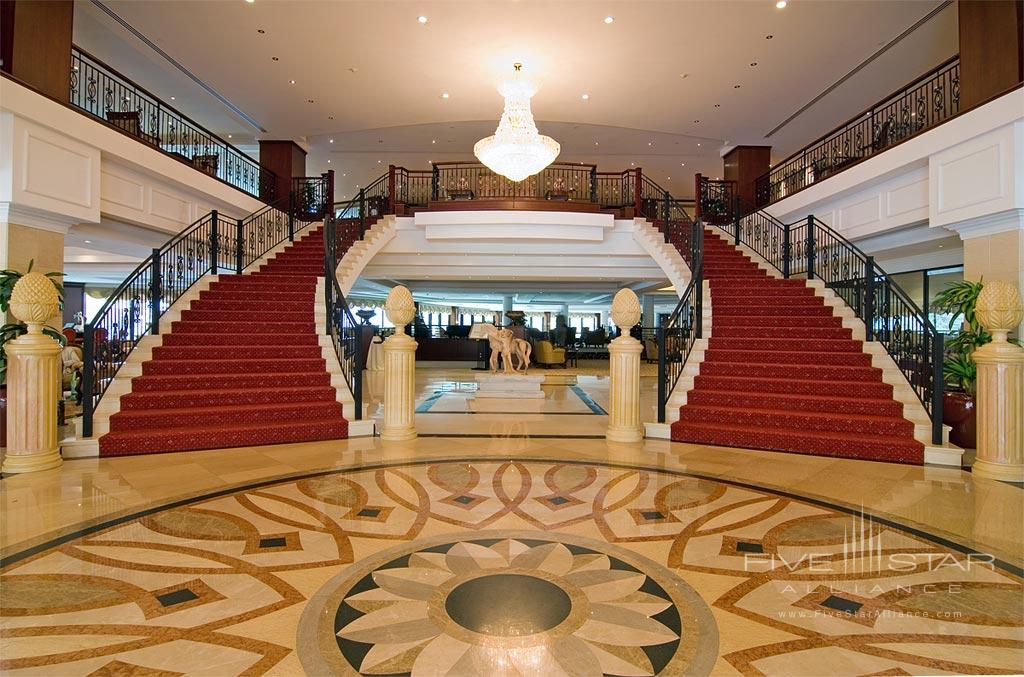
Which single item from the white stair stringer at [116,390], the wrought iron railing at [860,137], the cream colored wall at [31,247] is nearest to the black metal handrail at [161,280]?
the white stair stringer at [116,390]

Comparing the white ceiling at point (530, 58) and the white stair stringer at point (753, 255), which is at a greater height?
the white ceiling at point (530, 58)

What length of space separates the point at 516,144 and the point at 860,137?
19.8 feet

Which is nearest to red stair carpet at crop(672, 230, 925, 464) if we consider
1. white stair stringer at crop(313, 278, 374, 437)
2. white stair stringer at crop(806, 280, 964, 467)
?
white stair stringer at crop(806, 280, 964, 467)

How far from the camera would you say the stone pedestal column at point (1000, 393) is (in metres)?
3.98

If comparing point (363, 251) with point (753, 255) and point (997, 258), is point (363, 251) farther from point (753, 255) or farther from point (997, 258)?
point (997, 258)

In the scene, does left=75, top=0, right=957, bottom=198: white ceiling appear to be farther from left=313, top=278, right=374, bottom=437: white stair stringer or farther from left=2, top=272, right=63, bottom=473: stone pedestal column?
left=2, top=272, right=63, bottom=473: stone pedestal column

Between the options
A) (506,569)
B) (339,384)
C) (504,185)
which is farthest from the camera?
(504,185)

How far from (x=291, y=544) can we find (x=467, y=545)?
916 millimetres

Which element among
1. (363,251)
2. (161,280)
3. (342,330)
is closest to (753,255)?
(363,251)

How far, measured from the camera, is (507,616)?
1981mm

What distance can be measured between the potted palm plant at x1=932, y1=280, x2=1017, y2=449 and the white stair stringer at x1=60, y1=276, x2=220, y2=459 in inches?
307

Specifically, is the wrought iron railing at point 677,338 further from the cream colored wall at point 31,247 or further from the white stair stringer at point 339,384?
the cream colored wall at point 31,247

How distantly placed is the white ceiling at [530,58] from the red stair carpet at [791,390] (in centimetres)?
412

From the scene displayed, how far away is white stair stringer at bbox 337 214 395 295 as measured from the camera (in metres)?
9.21
